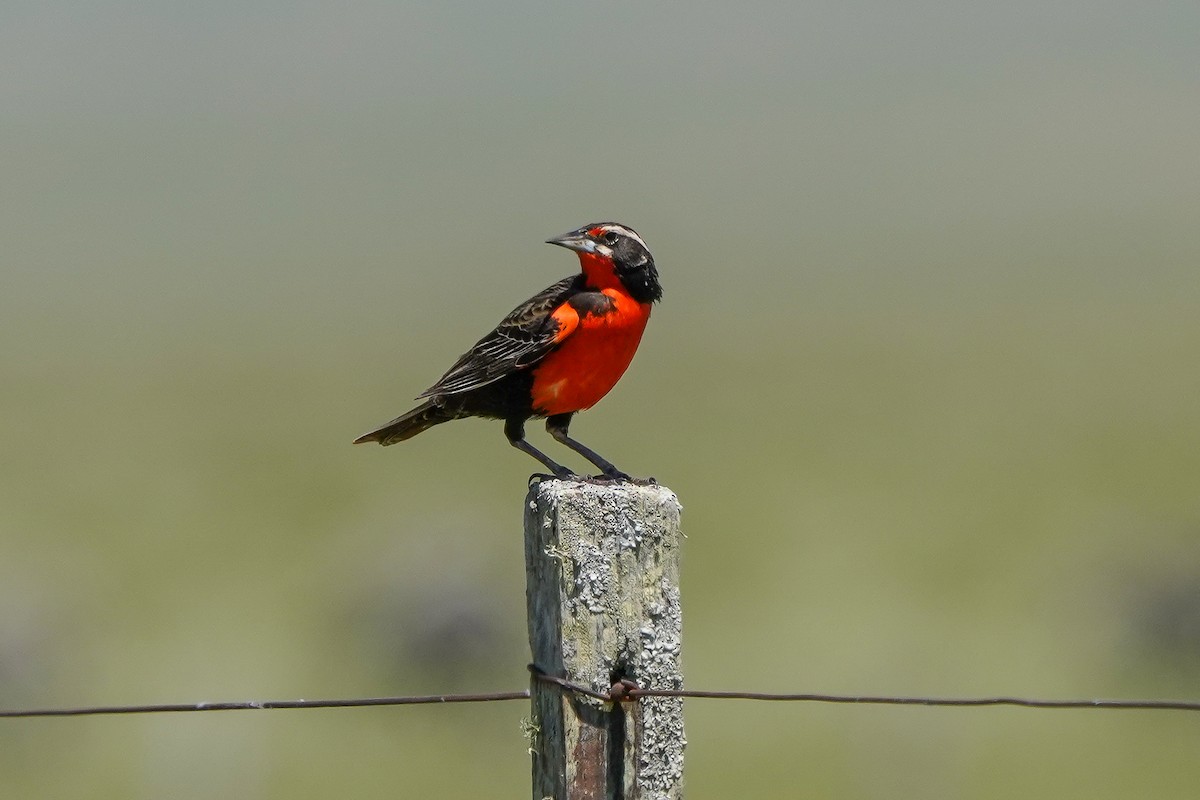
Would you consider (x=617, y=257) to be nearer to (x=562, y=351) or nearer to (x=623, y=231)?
(x=623, y=231)

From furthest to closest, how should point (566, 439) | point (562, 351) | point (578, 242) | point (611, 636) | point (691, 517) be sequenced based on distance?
point (691, 517) < point (578, 242) < point (566, 439) < point (562, 351) < point (611, 636)

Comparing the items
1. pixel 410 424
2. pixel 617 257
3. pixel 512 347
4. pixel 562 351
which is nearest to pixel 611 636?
pixel 562 351

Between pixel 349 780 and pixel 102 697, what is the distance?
4.21 meters

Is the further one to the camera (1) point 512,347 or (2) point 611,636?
(1) point 512,347

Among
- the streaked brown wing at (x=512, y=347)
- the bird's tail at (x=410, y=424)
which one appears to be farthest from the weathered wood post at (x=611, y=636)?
the bird's tail at (x=410, y=424)

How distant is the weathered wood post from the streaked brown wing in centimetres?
239

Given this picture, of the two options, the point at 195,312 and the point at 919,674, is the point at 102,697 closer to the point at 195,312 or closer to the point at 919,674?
the point at 919,674

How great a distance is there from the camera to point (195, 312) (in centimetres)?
8262

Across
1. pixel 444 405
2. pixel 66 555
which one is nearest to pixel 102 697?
pixel 66 555

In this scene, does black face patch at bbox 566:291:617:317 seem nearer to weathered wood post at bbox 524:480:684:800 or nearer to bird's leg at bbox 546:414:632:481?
bird's leg at bbox 546:414:632:481

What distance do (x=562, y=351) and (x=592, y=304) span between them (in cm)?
21

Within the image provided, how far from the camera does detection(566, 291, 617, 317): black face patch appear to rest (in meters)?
6.85

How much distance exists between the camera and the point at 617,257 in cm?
710

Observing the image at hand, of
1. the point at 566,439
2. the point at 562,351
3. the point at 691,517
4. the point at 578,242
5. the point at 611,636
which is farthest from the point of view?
the point at 691,517
